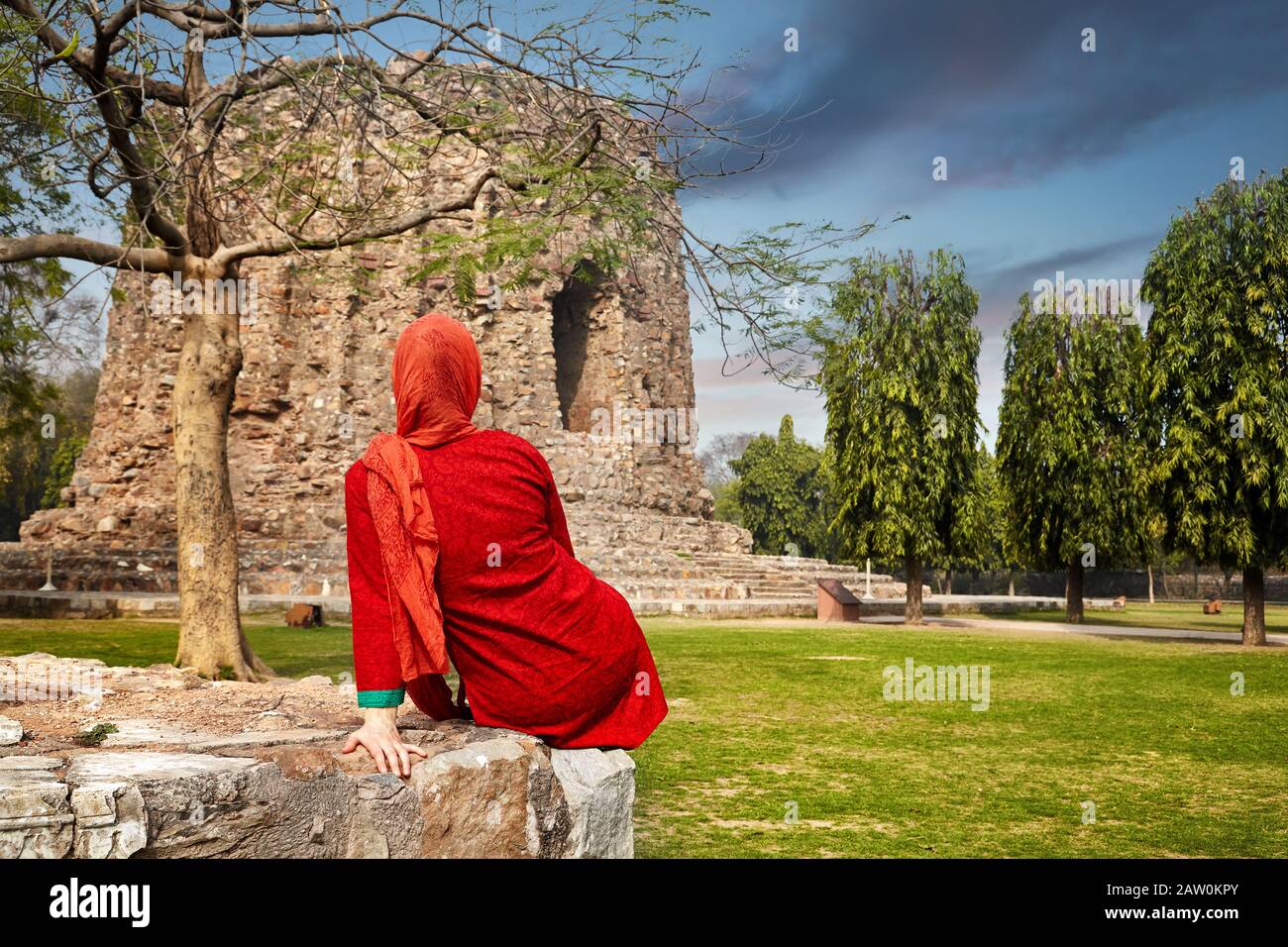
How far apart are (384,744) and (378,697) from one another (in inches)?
4.4

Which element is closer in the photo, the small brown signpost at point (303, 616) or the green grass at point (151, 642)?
the green grass at point (151, 642)

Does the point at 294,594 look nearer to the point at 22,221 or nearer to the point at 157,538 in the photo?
the point at 157,538

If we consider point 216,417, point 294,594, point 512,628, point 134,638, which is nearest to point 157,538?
point 294,594

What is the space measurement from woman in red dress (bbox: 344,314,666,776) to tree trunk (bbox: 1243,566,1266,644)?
13.1 m

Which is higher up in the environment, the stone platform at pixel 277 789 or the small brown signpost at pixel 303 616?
the stone platform at pixel 277 789

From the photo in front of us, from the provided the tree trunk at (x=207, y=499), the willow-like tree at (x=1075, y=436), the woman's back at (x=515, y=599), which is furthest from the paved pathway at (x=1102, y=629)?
the woman's back at (x=515, y=599)

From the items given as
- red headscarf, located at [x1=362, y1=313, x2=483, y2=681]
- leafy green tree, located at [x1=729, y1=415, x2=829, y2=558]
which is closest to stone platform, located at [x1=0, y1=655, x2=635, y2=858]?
red headscarf, located at [x1=362, y1=313, x2=483, y2=681]

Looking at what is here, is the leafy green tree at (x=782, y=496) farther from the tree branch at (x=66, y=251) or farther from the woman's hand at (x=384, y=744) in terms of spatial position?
the woman's hand at (x=384, y=744)

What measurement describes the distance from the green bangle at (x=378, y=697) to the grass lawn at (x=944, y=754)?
1678 mm

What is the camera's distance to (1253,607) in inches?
527

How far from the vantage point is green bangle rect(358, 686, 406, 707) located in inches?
99.8

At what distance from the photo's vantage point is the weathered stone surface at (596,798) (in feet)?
9.12

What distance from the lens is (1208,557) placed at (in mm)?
13414
